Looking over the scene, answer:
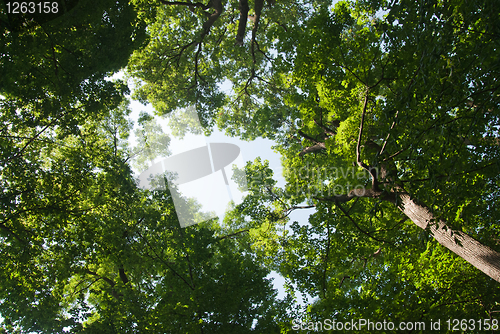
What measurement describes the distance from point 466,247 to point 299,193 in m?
4.39

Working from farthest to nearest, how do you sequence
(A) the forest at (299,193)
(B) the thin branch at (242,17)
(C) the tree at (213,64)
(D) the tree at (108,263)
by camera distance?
(C) the tree at (213,64), (B) the thin branch at (242,17), (D) the tree at (108,263), (A) the forest at (299,193)

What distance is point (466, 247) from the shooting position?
4.66 m

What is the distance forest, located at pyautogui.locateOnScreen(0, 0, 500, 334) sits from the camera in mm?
Answer: 4246

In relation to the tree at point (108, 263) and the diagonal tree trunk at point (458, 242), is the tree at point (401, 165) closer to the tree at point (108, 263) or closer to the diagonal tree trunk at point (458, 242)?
the diagonal tree trunk at point (458, 242)

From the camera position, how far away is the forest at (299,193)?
425 cm

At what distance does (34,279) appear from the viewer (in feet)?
24.0

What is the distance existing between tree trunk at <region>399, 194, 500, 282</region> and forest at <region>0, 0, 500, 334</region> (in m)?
0.02

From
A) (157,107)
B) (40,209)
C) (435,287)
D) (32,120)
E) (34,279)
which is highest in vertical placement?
(157,107)

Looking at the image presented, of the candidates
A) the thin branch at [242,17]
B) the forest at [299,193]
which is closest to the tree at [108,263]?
the forest at [299,193]

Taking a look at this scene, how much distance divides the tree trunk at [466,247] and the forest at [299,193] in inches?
1.0

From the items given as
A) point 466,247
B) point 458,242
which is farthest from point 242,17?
point 466,247

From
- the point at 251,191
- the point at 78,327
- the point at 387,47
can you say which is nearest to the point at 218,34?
the point at 251,191

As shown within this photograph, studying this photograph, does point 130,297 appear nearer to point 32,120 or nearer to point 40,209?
point 40,209

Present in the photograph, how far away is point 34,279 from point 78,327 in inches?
76.5
